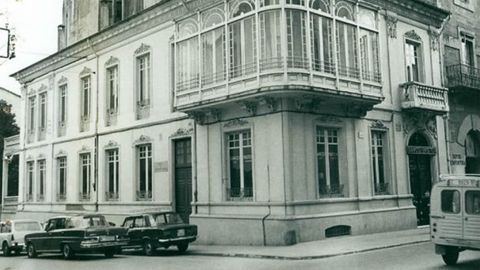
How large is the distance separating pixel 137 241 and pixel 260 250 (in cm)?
429

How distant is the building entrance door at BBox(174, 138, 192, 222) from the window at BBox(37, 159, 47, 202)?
13.3 metres

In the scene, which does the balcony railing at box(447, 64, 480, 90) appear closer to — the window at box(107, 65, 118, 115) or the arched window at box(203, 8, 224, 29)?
the arched window at box(203, 8, 224, 29)

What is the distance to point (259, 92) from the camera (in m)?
17.8

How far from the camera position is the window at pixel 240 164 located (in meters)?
19.5

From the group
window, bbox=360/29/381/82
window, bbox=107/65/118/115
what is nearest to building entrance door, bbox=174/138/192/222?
window, bbox=107/65/118/115

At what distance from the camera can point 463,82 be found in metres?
25.7

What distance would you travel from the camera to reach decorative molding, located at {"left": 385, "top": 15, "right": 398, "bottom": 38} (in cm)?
2275

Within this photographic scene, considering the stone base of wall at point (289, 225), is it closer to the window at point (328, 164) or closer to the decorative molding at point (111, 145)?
the window at point (328, 164)

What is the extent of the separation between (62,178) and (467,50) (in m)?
23.1

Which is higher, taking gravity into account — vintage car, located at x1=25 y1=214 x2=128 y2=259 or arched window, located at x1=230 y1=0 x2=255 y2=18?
arched window, located at x1=230 y1=0 x2=255 y2=18

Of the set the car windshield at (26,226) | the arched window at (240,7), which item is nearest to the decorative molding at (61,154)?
the car windshield at (26,226)

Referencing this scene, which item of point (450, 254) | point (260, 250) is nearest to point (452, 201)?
point (450, 254)

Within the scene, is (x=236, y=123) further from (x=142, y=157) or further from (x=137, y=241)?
(x=142, y=157)

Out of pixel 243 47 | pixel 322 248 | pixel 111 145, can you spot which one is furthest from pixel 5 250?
pixel 322 248
